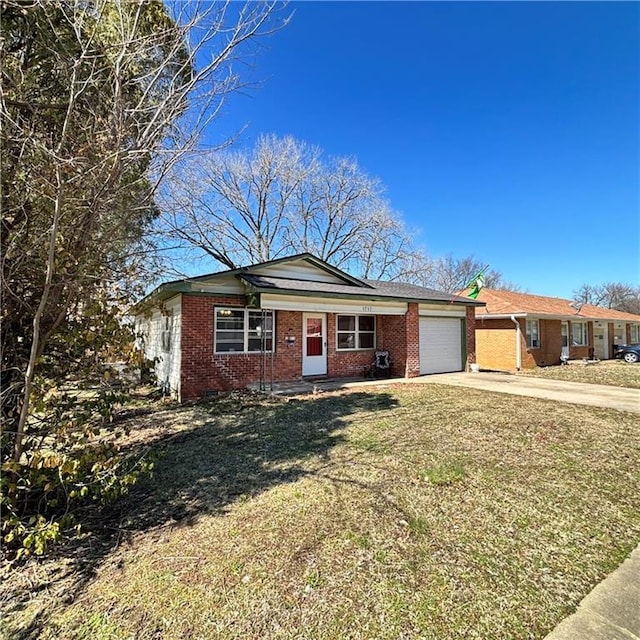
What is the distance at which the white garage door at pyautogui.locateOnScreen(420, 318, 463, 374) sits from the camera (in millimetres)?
14336

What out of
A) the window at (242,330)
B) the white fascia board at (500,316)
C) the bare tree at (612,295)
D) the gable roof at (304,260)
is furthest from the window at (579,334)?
the bare tree at (612,295)

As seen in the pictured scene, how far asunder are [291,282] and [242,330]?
2250 millimetres

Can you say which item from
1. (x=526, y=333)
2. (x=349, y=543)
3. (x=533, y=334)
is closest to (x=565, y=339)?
(x=533, y=334)

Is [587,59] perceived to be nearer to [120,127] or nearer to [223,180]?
[120,127]

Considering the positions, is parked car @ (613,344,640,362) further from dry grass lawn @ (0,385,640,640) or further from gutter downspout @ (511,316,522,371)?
dry grass lawn @ (0,385,640,640)

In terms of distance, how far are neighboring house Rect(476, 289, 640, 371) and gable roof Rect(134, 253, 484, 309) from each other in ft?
14.4

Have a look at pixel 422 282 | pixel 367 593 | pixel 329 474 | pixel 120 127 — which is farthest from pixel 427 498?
pixel 422 282

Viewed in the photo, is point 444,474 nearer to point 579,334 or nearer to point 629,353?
point 579,334

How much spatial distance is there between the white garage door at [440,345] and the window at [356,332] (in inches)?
77.1

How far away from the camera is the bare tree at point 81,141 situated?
3.11m

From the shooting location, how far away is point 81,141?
3.42 meters

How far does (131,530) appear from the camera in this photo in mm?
3445

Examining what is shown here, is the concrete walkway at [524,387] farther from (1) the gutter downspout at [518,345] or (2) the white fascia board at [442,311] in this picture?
(1) the gutter downspout at [518,345]

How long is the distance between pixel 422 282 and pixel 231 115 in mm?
27495
